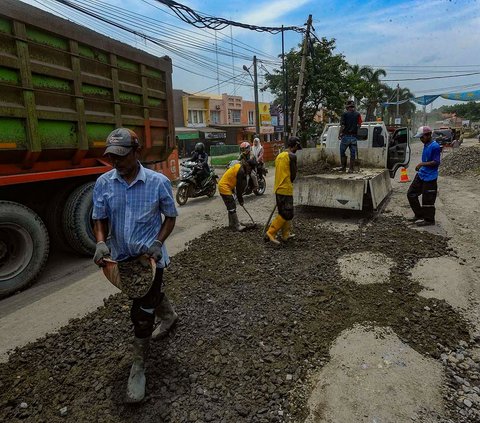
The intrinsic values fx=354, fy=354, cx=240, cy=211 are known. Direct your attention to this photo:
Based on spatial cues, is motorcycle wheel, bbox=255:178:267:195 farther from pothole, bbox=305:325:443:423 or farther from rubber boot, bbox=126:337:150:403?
rubber boot, bbox=126:337:150:403

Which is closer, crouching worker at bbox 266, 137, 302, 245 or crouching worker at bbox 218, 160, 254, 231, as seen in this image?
crouching worker at bbox 266, 137, 302, 245

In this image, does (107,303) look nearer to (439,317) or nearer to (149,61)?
(439,317)

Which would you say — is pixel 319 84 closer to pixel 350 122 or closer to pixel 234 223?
pixel 350 122

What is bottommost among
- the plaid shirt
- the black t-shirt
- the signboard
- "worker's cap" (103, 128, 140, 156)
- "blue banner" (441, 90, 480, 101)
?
the plaid shirt

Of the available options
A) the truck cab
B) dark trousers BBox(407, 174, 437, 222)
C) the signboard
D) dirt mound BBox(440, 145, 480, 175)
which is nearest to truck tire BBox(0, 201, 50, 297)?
dark trousers BBox(407, 174, 437, 222)

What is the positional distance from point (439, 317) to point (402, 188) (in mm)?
8299

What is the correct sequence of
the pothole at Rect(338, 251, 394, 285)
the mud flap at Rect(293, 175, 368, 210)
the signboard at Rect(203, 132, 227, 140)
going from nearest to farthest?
1. the pothole at Rect(338, 251, 394, 285)
2. the mud flap at Rect(293, 175, 368, 210)
3. the signboard at Rect(203, 132, 227, 140)

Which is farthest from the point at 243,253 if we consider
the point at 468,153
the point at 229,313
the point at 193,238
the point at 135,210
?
the point at 468,153

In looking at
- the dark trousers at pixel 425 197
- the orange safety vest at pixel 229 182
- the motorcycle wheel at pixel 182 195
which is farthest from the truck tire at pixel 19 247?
the dark trousers at pixel 425 197

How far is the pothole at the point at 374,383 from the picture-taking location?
2156mm

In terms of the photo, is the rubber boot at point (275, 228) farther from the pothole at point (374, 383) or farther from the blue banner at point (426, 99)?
the blue banner at point (426, 99)

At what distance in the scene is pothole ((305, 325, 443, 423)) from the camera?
7.07ft

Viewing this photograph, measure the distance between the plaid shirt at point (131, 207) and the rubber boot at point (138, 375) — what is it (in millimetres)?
623

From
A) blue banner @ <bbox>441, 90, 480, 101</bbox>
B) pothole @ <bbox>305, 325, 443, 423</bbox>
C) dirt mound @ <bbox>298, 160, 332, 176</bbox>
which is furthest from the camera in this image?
blue banner @ <bbox>441, 90, 480, 101</bbox>
